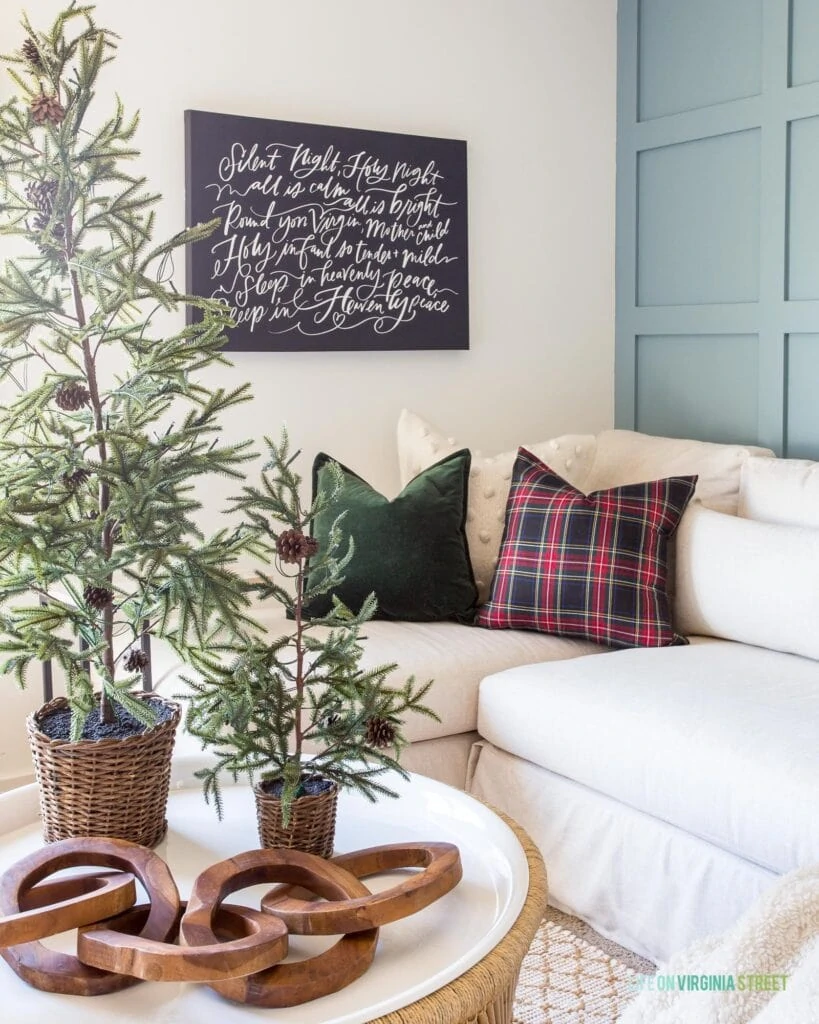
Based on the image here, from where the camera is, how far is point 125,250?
152cm

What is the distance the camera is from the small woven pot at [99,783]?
1.51 metres

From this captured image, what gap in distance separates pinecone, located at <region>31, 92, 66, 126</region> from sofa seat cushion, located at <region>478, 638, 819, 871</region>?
1442 mm

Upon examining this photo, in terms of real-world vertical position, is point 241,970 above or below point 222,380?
below

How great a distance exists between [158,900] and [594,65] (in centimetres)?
308

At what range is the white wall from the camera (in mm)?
2951

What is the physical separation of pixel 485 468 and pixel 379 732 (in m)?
1.60

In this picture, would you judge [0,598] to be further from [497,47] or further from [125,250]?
[497,47]

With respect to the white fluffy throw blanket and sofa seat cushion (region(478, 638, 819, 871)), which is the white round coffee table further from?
sofa seat cushion (region(478, 638, 819, 871))

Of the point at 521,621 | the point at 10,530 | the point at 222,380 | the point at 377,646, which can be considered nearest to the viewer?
the point at 10,530

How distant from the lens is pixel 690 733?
212 cm

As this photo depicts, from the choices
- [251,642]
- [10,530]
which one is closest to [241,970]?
[251,642]

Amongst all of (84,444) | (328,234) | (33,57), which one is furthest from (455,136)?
(84,444)

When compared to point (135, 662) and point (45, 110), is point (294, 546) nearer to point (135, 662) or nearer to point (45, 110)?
point (135, 662)

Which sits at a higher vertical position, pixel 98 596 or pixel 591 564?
pixel 98 596
